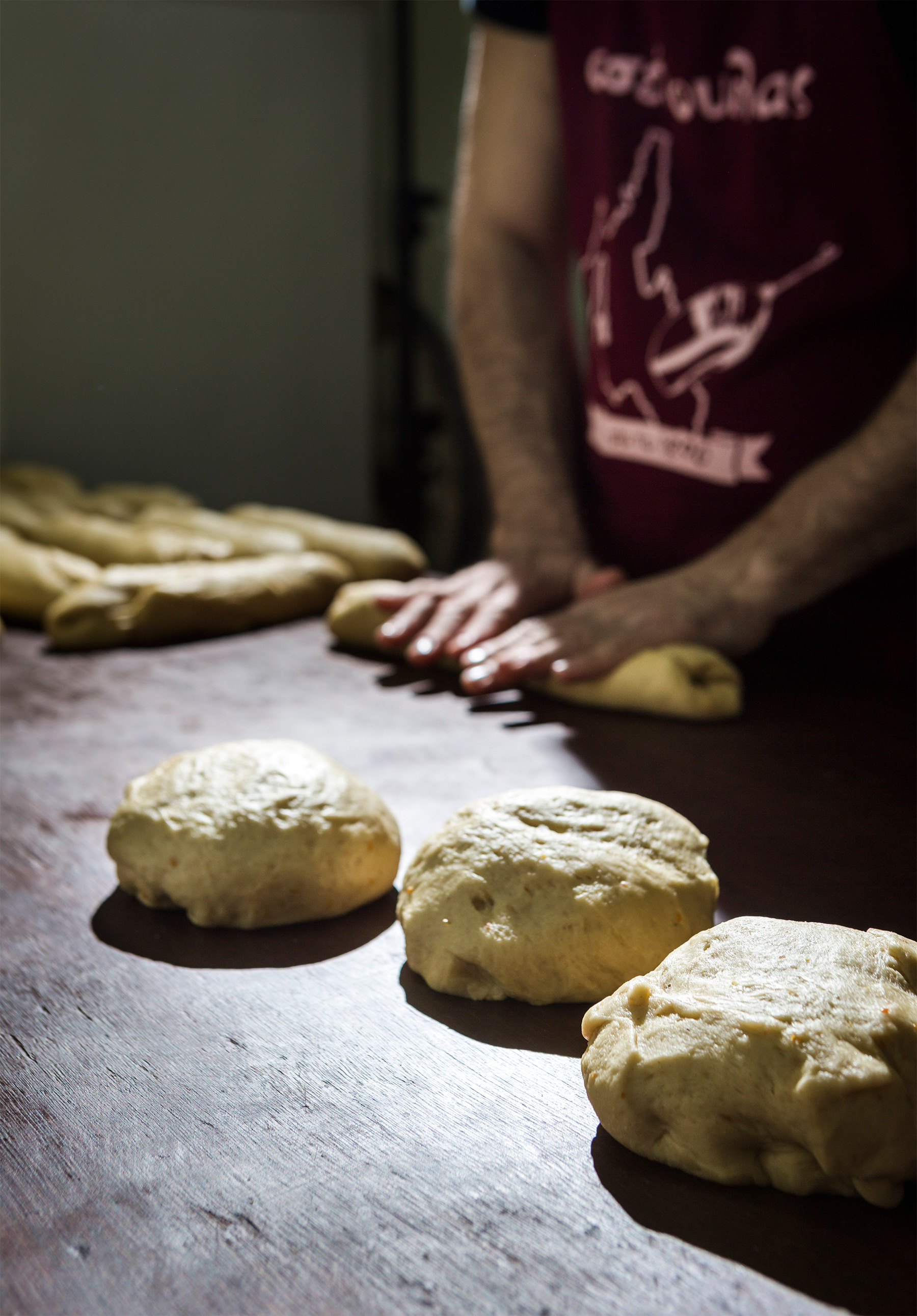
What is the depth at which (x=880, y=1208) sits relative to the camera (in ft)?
2.16

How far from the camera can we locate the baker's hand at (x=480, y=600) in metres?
1.76

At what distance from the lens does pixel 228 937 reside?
976 mm

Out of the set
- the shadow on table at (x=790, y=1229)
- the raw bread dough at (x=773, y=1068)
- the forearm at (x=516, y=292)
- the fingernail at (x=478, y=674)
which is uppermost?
the forearm at (x=516, y=292)

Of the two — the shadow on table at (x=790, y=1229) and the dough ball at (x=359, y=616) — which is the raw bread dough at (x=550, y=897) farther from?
the dough ball at (x=359, y=616)

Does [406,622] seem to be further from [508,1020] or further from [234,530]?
[508,1020]

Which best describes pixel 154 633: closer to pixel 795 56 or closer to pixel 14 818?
pixel 14 818

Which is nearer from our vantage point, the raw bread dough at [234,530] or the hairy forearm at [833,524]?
the hairy forearm at [833,524]

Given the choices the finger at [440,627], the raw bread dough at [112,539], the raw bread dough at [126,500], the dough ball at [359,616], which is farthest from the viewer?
the raw bread dough at [126,500]

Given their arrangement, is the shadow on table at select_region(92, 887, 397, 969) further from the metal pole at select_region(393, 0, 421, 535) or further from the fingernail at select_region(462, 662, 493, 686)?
the metal pole at select_region(393, 0, 421, 535)

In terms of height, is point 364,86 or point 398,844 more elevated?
point 364,86

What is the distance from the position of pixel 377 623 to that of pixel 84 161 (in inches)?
84.5

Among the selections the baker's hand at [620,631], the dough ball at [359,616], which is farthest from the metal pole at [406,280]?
the baker's hand at [620,631]

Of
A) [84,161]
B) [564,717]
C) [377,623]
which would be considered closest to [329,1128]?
[564,717]

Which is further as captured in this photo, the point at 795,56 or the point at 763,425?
the point at 763,425
